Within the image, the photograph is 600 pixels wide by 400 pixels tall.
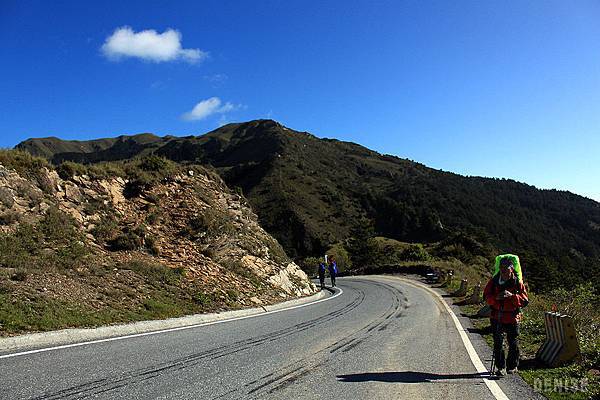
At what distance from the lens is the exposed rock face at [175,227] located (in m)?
14.9

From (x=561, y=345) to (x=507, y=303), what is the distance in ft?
4.51

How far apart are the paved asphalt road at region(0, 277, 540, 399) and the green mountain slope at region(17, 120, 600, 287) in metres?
57.6

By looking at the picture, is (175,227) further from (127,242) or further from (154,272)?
(154,272)

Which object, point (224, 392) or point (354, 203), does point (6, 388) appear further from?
point (354, 203)

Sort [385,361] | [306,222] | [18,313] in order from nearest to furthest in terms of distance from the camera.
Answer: [385,361] < [18,313] < [306,222]

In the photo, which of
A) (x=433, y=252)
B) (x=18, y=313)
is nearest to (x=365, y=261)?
(x=433, y=252)

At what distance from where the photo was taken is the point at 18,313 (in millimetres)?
8570

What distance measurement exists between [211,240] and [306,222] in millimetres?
79779

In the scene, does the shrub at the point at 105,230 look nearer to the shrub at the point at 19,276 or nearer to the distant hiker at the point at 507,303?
the shrub at the point at 19,276

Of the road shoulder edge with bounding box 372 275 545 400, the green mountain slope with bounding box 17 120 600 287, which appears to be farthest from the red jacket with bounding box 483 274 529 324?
the green mountain slope with bounding box 17 120 600 287

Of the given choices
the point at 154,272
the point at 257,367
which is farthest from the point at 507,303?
the point at 154,272

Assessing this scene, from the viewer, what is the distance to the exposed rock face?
585 inches

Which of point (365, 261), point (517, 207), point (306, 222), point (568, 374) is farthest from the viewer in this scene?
point (517, 207)

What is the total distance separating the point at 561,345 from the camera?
22.5ft
